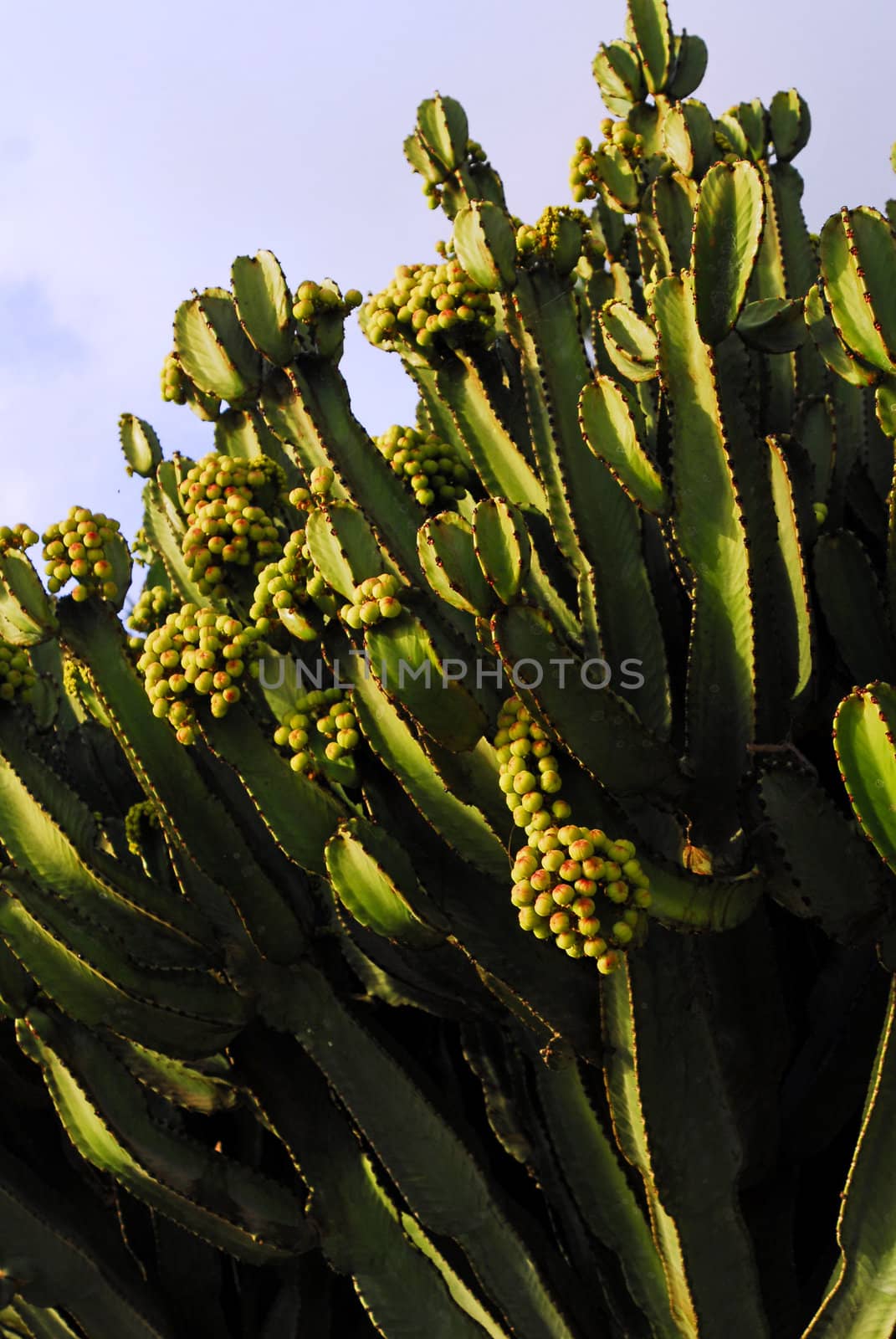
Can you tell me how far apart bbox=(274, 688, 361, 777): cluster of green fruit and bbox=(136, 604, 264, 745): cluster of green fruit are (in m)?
0.14

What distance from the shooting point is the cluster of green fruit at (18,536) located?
9.50ft

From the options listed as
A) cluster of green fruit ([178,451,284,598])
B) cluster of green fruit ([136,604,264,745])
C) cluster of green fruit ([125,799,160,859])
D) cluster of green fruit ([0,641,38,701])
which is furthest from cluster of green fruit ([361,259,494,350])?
cluster of green fruit ([125,799,160,859])

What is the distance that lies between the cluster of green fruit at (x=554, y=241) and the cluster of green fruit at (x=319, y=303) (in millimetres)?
514

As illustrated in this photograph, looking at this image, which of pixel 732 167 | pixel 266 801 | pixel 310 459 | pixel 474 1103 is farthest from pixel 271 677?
pixel 474 1103

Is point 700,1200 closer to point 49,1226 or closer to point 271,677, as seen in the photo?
point 271,677

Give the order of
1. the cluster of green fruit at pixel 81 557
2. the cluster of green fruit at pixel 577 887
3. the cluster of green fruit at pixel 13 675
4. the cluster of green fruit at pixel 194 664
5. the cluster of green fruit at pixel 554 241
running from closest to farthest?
1. the cluster of green fruit at pixel 577 887
2. the cluster of green fruit at pixel 194 664
3. the cluster of green fruit at pixel 81 557
4. the cluster of green fruit at pixel 13 675
5. the cluster of green fruit at pixel 554 241

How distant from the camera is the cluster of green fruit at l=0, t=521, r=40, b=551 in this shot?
2.90 metres

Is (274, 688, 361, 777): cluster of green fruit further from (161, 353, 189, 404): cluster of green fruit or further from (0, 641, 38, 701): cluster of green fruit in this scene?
(161, 353, 189, 404): cluster of green fruit

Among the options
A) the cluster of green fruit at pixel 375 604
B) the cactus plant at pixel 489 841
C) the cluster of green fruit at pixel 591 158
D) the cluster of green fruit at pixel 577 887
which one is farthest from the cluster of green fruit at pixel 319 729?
the cluster of green fruit at pixel 591 158

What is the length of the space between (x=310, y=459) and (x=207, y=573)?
1.27 feet

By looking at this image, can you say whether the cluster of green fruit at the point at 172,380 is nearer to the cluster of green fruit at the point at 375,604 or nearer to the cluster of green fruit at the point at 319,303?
the cluster of green fruit at the point at 319,303

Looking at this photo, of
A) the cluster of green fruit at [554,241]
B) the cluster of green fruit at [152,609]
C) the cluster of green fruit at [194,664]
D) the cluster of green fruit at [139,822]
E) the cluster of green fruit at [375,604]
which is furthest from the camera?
the cluster of green fruit at [152,609]

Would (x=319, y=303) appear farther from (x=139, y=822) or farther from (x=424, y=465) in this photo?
→ (x=139, y=822)

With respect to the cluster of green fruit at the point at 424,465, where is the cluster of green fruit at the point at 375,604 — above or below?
below
